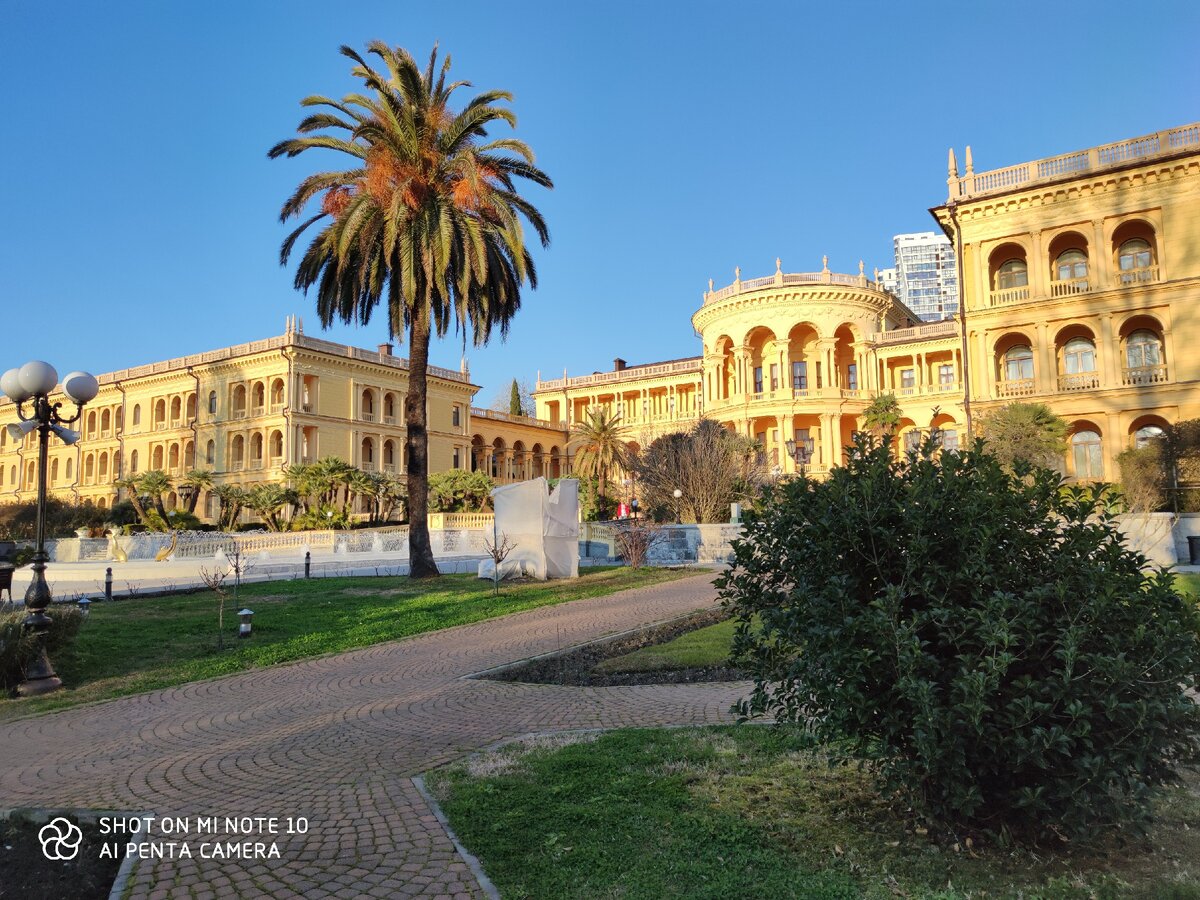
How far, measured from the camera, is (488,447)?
62156 mm

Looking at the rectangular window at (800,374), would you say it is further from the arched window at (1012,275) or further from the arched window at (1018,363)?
the arched window at (1012,275)

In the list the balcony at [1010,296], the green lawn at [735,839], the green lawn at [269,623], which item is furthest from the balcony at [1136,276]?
the green lawn at [735,839]

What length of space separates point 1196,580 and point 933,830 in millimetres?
15662

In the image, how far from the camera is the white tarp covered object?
18953 millimetres

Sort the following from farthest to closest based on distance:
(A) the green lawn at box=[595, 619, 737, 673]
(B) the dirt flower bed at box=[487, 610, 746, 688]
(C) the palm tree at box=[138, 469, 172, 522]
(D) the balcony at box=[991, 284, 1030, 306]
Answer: (C) the palm tree at box=[138, 469, 172, 522], (D) the balcony at box=[991, 284, 1030, 306], (A) the green lawn at box=[595, 619, 737, 673], (B) the dirt flower bed at box=[487, 610, 746, 688]

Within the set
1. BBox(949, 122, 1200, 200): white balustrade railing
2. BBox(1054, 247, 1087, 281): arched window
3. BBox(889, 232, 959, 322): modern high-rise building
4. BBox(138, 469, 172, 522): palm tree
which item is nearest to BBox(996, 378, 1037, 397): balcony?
BBox(1054, 247, 1087, 281): arched window

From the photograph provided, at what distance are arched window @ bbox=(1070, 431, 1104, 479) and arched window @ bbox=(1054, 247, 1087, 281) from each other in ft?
22.7

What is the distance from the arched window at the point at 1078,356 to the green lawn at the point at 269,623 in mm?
23517

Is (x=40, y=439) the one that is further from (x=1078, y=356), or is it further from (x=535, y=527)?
(x=1078, y=356)

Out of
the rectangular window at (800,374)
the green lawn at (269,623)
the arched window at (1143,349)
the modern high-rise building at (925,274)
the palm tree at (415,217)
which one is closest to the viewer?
the green lawn at (269,623)

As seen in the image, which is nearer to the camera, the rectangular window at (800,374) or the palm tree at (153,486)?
the palm tree at (153,486)

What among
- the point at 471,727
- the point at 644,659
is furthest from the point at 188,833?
the point at 644,659

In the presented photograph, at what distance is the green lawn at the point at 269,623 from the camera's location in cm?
912

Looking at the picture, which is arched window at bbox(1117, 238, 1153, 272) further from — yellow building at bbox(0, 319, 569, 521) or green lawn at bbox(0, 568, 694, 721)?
yellow building at bbox(0, 319, 569, 521)
